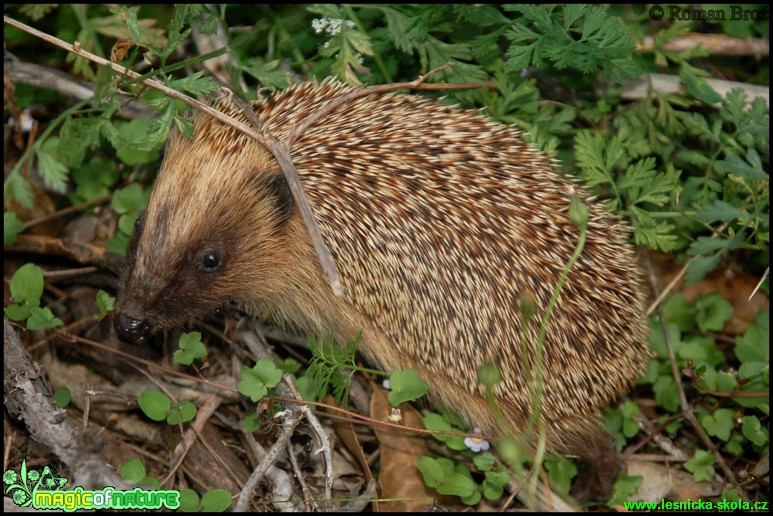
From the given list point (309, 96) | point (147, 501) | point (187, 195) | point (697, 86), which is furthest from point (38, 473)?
point (697, 86)

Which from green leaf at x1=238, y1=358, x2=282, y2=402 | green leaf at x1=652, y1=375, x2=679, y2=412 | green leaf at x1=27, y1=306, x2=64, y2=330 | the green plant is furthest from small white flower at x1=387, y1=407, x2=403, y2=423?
green leaf at x1=27, y1=306, x2=64, y2=330

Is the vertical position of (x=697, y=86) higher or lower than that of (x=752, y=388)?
higher

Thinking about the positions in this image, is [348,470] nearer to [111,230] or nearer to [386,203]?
[386,203]

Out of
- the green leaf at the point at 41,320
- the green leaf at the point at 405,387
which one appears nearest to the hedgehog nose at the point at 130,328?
the green leaf at the point at 41,320

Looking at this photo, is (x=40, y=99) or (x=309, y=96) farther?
(x=40, y=99)

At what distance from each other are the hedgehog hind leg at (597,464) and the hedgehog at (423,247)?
0.01m

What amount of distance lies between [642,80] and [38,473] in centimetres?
389

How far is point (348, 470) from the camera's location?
4.01m

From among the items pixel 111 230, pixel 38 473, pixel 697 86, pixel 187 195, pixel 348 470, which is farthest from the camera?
pixel 111 230

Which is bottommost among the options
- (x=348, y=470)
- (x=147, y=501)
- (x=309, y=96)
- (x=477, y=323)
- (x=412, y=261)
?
→ (x=348, y=470)

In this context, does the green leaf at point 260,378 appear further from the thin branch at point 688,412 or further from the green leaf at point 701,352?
the green leaf at point 701,352

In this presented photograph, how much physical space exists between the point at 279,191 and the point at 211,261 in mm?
469

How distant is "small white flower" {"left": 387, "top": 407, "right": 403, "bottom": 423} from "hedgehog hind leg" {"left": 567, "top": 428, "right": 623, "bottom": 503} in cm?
87

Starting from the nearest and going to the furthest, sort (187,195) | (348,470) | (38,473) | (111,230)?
(38,473), (187,195), (348,470), (111,230)
